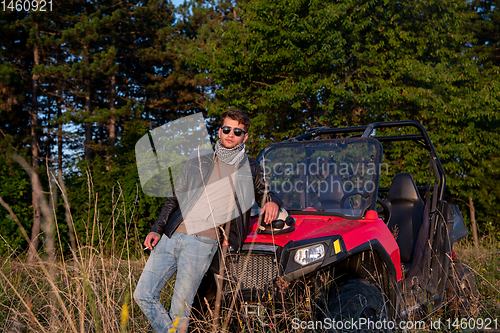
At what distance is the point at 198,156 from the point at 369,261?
1594mm

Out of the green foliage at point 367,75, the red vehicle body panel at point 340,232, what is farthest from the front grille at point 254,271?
the green foliage at point 367,75

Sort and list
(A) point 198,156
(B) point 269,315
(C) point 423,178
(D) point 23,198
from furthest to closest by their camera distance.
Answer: (D) point 23,198 → (C) point 423,178 → (A) point 198,156 → (B) point 269,315

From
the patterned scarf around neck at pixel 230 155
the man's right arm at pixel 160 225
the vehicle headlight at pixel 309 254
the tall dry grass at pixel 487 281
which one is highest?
the patterned scarf around neck at pixel 230 155

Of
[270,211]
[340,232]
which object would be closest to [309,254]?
[340,232]

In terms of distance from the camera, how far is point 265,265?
292 cm

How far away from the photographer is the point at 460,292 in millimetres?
4094

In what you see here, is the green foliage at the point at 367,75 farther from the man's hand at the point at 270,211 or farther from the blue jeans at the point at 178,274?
the blue jeans at the point at 178,274

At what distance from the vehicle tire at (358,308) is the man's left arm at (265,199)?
2.39 feet

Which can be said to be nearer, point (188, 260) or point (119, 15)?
point (188, 260)

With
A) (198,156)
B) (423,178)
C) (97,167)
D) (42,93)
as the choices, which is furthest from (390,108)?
(42,93)

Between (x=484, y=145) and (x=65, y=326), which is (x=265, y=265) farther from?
(x=484, y=145)

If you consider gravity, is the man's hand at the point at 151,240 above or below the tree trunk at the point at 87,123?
below

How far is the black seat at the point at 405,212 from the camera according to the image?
14.6 ft

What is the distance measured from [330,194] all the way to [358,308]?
3.76 ft
